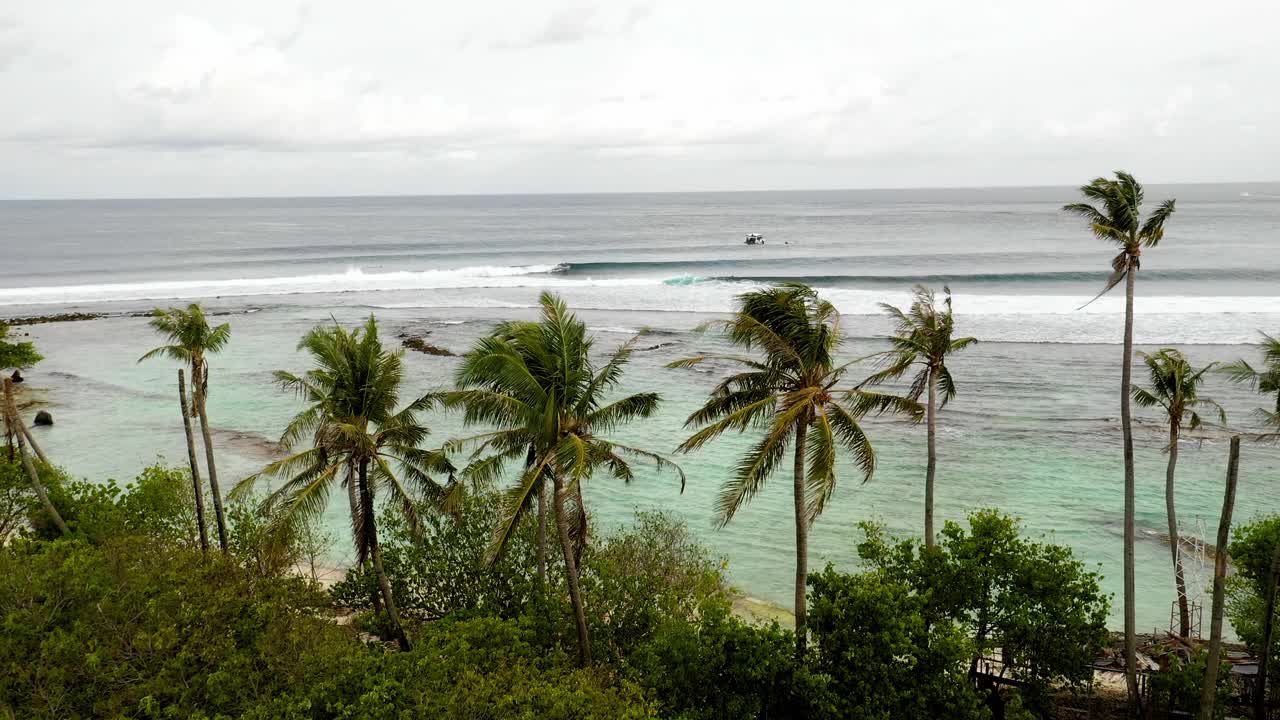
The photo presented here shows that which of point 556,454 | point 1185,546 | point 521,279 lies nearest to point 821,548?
point 1185,546

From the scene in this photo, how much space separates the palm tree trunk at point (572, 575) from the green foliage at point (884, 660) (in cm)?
475

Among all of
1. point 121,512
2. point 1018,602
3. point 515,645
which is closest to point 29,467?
point 121,512

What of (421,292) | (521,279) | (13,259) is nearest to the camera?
(421,292)

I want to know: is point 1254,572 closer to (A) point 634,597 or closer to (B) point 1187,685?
(B) point 1187,685

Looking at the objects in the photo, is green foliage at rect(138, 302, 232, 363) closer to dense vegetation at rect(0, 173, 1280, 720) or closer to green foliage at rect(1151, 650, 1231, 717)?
dense vegetation at rect(0, 173, 1280, 720)

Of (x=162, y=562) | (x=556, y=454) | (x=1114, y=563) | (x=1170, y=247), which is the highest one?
(x=1170, y=247)

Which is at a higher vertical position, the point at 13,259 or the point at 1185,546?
the point at 13,259

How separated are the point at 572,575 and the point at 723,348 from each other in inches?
1696

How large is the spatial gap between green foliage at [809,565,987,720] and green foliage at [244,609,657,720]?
3.60m

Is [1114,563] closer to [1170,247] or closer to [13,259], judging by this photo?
[1170,247]

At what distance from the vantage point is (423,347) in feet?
192

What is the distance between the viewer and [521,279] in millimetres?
93812

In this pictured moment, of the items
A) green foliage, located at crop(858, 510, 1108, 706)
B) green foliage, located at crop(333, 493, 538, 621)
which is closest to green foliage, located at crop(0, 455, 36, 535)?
green foliage, located at crop(333, 493, 538, 621)

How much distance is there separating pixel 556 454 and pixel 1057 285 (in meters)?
77.2
